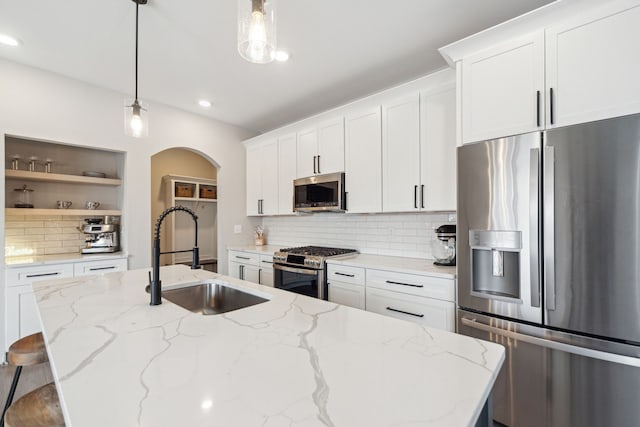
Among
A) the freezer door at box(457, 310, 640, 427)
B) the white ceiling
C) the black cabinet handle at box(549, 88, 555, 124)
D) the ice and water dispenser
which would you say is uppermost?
the white ceiling

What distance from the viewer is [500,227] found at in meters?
1.75

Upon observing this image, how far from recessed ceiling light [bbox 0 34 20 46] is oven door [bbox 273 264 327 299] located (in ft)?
9.24

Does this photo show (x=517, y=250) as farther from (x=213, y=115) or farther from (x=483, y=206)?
(x=213, y=115)

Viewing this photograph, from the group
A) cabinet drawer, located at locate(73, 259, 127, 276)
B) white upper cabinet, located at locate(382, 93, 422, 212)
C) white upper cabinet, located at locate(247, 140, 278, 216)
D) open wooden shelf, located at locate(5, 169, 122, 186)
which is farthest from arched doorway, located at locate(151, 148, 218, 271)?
white upper cabinet, located at locate(382, 93, 422, 212)

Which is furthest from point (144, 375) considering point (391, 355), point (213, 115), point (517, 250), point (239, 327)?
point (213, 115)

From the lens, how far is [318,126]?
339 centimetres

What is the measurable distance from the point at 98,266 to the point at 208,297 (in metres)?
1.83

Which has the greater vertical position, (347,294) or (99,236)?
(99,236)

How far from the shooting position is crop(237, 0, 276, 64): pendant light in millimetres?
1122

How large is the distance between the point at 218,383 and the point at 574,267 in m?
1.72

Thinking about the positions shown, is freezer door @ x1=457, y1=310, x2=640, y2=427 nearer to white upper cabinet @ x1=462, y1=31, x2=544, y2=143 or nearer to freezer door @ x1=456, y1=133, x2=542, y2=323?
freezer door @ x1=456, y1=133, x2=542, y2=323

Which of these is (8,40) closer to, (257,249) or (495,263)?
(257,249)

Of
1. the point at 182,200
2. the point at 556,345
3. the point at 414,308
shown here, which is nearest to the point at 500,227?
the point at 556,345

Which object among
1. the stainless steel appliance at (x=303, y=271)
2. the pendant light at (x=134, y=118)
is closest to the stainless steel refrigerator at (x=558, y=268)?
the stainless steel appliance at (x=303, y=271)
